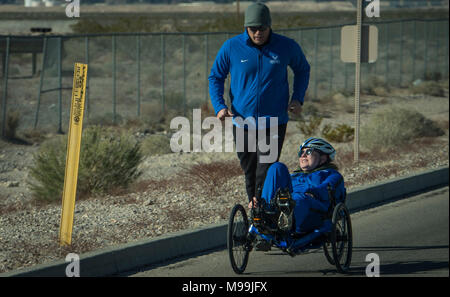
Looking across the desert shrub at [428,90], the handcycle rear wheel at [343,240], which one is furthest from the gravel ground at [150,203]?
the desert shrub at [428,90]

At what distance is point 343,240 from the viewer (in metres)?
7.31

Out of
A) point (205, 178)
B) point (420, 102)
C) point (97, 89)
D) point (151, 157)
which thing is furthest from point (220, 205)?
point (97, 89)

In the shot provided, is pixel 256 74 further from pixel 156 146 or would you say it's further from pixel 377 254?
pixel 156 146

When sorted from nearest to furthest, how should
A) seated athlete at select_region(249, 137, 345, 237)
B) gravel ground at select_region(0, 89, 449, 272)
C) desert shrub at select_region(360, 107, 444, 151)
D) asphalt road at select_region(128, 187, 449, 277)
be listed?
1. seated athlete at select_region(249, 137, 345, 237)
2. asphalt road at select_region(128, 187, 449, 277)
3. gravel ground at select_region(0, 89, 449, 272)
4. desert shrub at select_region(360, 107, 444, 151)

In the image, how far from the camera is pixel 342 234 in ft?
24.2

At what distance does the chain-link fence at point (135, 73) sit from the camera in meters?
21.1

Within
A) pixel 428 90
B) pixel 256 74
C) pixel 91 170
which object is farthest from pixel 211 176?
pixel 428 90

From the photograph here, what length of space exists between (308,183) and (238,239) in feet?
2.72

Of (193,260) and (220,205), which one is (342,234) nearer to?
(193,260)

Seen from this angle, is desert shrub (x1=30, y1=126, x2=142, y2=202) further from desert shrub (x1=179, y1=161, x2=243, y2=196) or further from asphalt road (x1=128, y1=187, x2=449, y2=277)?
asphalt road (x1=128, y1=187, x2=449, y2=277)

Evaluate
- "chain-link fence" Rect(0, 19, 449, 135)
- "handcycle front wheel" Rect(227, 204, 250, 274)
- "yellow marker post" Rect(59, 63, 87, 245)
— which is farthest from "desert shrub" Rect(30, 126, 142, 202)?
"chain-link fence" Rect(0, 19, 449, 135)

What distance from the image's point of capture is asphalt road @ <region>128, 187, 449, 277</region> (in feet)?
24.7

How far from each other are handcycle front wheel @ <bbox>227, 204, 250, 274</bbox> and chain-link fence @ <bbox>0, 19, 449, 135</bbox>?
11463 millimetres

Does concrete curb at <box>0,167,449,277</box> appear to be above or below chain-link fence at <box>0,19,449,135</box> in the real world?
below
